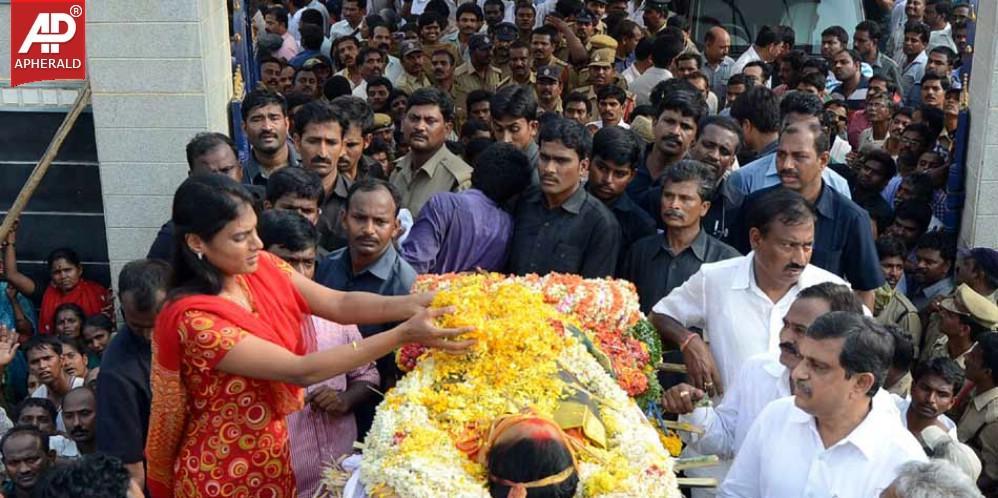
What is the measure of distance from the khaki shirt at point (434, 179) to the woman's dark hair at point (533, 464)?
4.03 meters

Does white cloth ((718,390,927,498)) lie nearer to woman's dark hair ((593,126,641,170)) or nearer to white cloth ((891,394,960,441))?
white cloth ((891,394,960,441))

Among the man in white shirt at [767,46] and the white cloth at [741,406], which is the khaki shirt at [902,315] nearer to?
the white cloth at [741,406]

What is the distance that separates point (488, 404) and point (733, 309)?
1.81 metres

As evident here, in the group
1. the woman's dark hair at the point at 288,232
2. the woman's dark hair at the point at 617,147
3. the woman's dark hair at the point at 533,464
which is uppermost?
the woman's dark hair at the point at 617,147

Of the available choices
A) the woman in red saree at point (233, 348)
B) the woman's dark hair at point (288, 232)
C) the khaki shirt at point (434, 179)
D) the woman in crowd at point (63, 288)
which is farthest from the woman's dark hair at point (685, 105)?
the woman in crowd at point (63, 288)

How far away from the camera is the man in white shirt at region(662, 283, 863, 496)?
507 centimetres

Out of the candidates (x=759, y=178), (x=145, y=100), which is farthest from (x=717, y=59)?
(x=145, y=100)

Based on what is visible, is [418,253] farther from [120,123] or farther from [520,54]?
[520,54]

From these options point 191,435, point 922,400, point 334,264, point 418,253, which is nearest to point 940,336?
point 922,400

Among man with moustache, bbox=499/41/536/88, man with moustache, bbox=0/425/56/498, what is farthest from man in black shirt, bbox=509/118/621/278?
man with moustache, bbox=499/41/536/88

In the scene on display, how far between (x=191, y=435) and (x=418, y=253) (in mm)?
2070

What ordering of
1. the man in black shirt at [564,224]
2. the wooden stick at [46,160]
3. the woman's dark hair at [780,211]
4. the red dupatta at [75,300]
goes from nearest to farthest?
the woman's dark hair at [780,211], the man in black shirt at [564,224], the wooden stick at [46,160], the red dupatta at [75,300]

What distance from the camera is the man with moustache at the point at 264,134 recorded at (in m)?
8.02

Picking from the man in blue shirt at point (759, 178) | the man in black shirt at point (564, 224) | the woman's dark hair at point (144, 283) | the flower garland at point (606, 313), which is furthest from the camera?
the man in blue shirt at point (759, 178)
